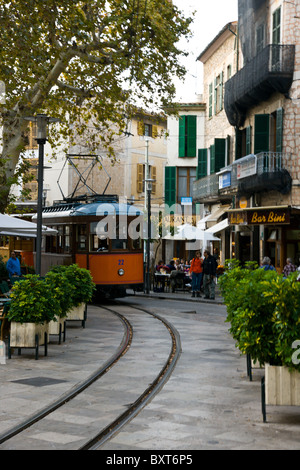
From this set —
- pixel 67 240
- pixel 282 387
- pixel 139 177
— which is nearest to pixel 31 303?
pixel 282 387

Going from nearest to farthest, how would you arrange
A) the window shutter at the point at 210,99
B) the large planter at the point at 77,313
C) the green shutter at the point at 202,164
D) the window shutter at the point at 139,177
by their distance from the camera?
the large planter at the point at 77,313 → the green shutter at the point at 202,164 → the window shutter at the point at 210,99 → the window shutter at the point at 139,177

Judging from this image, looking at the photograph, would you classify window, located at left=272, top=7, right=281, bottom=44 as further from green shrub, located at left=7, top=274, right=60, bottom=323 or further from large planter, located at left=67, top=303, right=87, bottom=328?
green shrub, located at left=7, top=274, right=60, bottom=323

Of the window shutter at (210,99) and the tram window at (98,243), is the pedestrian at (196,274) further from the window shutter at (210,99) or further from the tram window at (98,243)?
the window shutter at (210,99)

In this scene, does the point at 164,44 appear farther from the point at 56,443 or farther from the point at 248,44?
the point at 56,443

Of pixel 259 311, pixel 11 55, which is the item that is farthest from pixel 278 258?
pixel 259 311

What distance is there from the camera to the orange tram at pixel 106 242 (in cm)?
2291

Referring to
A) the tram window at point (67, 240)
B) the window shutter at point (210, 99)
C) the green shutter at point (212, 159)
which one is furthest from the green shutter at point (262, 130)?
the window shutter at point (210, 99)

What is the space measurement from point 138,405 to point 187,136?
35078 millimetres

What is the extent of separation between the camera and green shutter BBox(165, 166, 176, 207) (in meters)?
44.2

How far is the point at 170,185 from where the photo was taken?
44406 mm

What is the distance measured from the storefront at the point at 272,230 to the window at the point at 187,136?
10.9m

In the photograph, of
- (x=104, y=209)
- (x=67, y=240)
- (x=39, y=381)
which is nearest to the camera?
(x=39, y=381)

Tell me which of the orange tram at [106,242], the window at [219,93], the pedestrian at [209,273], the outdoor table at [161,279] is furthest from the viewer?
the window at [219,93]

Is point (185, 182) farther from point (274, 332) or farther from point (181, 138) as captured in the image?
point (274, 332)
